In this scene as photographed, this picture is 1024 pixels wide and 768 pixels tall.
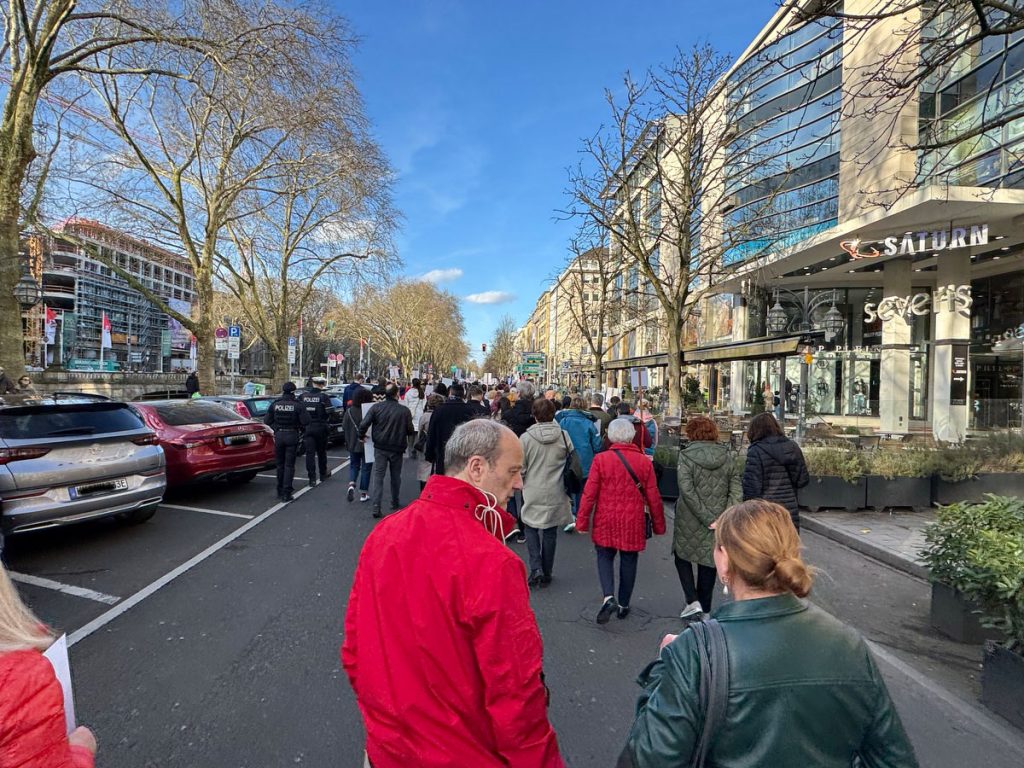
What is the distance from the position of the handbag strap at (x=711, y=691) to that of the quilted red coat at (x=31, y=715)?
56.4 inches

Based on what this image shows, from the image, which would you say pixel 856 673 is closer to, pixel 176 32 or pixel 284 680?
pixel 284 680

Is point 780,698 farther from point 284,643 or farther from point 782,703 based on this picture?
point 284,643

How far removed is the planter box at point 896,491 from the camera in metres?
8.19

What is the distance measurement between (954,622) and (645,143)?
47.2 ft

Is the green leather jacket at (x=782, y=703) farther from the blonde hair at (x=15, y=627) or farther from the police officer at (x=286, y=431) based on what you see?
the police officer at (x=286, y=431)

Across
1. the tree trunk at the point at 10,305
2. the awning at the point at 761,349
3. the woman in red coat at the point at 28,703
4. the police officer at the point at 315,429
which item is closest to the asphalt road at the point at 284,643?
the woman in red coat at the point at 28,703

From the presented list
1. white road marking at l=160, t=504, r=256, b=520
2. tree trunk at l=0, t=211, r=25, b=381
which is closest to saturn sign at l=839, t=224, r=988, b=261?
white road marking at l=160, t=504, r=256, b=520

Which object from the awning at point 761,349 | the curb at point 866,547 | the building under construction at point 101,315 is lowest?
the curb at point 866,547

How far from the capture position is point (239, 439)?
884 centimetres

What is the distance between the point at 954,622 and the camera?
14.0 ft

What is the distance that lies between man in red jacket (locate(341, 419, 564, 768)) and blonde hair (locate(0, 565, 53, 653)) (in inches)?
28.7

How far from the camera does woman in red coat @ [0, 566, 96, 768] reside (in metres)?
1.14

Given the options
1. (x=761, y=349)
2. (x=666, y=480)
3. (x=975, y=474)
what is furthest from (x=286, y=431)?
(x=761, y=349)

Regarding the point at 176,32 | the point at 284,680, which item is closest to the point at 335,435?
the point at 176,32
